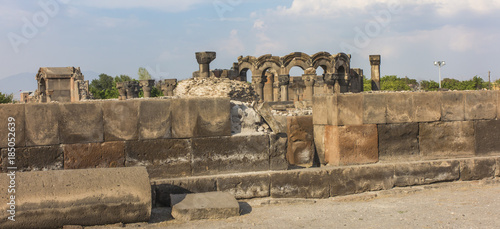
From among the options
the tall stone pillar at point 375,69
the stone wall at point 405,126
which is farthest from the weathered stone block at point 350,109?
the tall stone pillar at point 375,69

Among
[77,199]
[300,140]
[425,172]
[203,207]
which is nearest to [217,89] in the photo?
[300,140]

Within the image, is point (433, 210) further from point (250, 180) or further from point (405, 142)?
point (250, 180)

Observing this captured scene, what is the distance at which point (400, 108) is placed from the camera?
6.73 metres

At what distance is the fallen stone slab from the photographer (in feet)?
15.9

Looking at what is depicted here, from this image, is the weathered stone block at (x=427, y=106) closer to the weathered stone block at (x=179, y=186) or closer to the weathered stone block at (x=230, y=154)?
the weathered stone block at (x=230, y=154)

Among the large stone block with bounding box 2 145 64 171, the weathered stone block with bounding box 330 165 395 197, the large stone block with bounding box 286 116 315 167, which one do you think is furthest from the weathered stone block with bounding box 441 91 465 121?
the large stone block with bounding box 2 145 64 171

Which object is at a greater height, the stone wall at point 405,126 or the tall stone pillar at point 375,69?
the tall stone pillar at point 375,69

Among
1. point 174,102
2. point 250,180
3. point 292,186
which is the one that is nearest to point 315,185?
point 292,186

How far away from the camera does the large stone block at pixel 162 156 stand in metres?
5.62

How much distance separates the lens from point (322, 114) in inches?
273

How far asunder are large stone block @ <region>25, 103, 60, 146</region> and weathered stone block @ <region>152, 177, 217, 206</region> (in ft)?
4.19

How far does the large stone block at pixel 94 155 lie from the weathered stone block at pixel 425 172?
365 cm

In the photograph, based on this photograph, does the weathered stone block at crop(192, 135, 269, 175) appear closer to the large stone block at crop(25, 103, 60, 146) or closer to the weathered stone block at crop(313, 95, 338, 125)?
the weathered stone block at crop(313, 95, 338, 125)

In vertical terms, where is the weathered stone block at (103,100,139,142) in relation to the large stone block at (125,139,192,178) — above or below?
above
